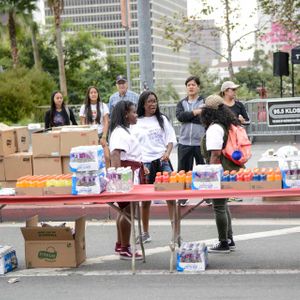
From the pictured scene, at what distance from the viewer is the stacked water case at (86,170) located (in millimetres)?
6273

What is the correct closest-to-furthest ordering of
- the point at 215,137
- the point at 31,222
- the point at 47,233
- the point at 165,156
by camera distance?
the point at 215,137, the point at 47,233, the point at 31,222, the point at 165,156

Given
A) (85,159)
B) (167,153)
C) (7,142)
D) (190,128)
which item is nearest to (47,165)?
(7,142)

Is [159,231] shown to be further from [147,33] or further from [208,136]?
[147,33]

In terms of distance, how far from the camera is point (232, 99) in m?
9.27

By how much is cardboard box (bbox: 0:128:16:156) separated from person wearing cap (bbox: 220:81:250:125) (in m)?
3.09

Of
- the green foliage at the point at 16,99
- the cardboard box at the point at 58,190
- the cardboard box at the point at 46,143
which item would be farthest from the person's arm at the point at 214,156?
the green foliage at the point at 16,99

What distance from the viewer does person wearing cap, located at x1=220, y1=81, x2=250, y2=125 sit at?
904 cm

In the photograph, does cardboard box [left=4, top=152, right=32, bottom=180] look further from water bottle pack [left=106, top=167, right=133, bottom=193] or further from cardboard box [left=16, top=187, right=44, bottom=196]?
water bottle pack [left=106, top=167, right=133, bottom=193]

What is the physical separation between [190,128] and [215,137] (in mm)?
2383

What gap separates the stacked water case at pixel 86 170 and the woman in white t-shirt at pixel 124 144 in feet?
1.53

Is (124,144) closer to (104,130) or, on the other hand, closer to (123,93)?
(123,93)

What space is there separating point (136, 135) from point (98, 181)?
150cm

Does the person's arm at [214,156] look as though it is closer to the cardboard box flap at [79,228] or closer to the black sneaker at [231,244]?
the black sneaker at [231,244]

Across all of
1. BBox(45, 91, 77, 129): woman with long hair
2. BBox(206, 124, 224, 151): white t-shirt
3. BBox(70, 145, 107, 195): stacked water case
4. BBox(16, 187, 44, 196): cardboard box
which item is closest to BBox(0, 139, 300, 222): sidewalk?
BBox(45, 91, 77, 129): woman with long hair
